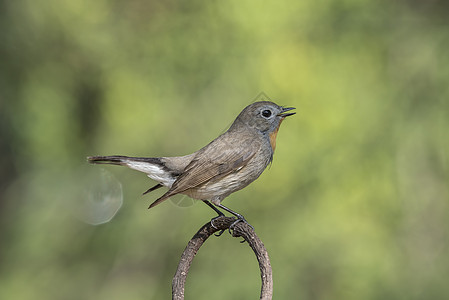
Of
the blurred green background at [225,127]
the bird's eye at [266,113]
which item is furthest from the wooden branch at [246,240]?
the blurred green background at [225,127]

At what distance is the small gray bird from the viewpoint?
9.87 feet

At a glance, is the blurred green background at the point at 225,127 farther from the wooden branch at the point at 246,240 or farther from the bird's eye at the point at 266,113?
the wooden branch at the point at 246,240

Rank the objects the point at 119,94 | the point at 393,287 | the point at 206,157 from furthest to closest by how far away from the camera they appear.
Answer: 1. the point at 119,94
2. the point at 393,287
3. the point at 206,157

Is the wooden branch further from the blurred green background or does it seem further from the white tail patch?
the blurred green background

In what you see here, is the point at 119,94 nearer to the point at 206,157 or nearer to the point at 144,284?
the point at 144,284

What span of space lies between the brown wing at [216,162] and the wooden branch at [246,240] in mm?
502

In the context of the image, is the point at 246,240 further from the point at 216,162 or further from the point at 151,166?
the point at 151,166

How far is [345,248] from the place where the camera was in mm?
7121

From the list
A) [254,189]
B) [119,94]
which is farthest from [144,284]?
[119,94]

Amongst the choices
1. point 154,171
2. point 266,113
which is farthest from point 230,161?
point 154,171

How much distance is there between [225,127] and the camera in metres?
7.17

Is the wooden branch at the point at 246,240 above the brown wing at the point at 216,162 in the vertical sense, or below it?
below

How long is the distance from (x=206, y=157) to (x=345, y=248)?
4.45 metres

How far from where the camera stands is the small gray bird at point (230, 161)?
301 centimetres
